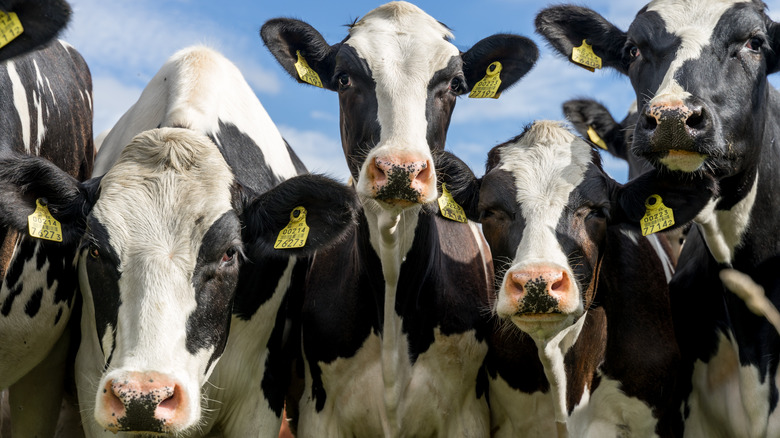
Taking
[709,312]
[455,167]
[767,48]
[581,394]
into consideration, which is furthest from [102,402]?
[767,48]

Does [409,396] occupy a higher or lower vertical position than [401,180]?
lower

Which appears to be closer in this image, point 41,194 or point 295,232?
point 41,194

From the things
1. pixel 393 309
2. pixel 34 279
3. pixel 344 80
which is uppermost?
pixel 344 80

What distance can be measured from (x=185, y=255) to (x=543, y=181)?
227 cm

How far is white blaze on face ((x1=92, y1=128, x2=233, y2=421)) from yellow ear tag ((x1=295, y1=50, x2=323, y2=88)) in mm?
1142

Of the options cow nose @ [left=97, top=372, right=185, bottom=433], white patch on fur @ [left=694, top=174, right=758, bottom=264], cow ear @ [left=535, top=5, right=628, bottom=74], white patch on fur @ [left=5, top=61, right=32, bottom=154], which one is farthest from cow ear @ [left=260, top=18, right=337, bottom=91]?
cow nose @ [left=97, top=372, right=185, bottom=433]

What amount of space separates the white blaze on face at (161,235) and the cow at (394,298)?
1.02 metres

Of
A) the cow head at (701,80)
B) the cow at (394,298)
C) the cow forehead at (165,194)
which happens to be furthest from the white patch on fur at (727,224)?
the cow forehead at (165,194)

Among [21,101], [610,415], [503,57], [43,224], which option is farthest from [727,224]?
[21,101]

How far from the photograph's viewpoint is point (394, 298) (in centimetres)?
618

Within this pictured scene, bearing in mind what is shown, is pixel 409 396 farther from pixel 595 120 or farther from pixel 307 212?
pixel 595 120

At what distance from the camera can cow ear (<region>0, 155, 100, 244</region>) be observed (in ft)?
17.9

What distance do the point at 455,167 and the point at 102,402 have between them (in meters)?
2.72

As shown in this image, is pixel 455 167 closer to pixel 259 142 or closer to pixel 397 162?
pixel 397 162
